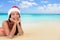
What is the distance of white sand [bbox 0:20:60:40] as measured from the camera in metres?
1.34

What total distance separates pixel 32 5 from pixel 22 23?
19 centimetres

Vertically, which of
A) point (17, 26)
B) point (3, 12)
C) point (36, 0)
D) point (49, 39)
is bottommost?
point (49, 39)

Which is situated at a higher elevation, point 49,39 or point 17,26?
point 17,26

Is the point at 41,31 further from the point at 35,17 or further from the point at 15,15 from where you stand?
the point at 15,15

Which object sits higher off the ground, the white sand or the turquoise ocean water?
the turquoise ocean water

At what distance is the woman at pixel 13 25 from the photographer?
1337 millimetres

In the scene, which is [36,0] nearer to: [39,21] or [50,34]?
[39,21]

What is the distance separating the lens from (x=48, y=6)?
1.38 m

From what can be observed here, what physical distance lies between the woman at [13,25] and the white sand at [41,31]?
0.15ft

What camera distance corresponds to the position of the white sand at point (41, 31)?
1342mm

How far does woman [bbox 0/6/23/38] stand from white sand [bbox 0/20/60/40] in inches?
1.8

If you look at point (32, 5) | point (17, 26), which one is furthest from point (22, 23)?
point (32, 5)

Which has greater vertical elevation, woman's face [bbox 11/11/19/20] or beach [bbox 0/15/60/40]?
woman's face [bbox 11/11/19/20]

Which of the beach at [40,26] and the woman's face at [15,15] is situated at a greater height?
the woman's face at [15,15]
